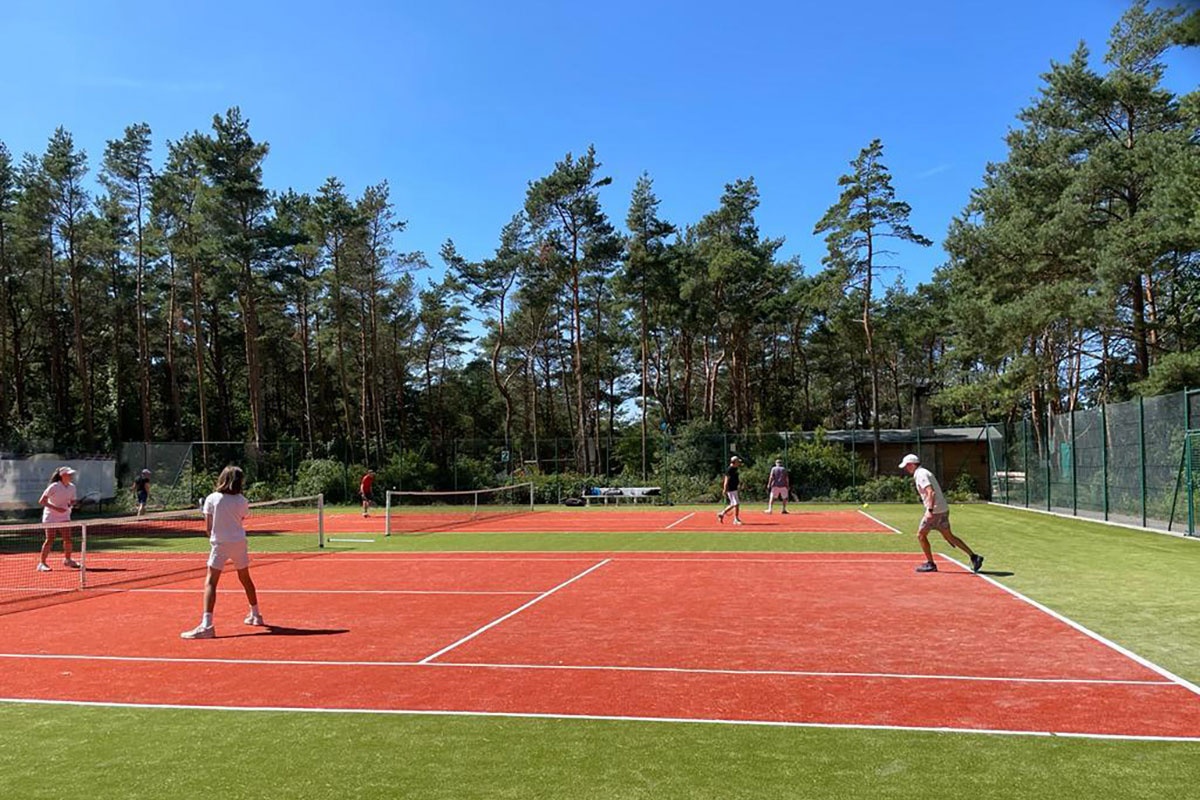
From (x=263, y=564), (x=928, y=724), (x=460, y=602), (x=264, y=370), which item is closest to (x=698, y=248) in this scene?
(x=264, y=370)

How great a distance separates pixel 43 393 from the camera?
5522 centimetres

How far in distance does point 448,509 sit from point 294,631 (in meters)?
25.9

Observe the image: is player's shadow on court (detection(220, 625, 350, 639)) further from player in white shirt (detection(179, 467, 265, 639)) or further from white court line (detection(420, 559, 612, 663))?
white court line (detection(420, 559, 612, 663))

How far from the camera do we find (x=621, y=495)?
37281 millimetres

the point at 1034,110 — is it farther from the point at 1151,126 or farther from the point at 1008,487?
the point at 1008,487

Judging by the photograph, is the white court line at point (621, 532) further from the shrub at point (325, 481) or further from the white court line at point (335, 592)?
the shrub at point (325, 481)

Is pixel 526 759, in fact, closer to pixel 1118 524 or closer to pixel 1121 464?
pixel 1118 524

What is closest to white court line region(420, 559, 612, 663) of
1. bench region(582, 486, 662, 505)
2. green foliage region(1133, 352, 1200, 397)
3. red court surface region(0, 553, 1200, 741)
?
red court surface region(0, 553, 1200, 741)

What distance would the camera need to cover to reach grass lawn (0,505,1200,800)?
14.6 ft

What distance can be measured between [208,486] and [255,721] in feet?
118

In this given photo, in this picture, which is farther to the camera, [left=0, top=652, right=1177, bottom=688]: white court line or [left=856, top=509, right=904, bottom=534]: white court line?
[left=856, top=509, right=904, bottom=534]: white court line

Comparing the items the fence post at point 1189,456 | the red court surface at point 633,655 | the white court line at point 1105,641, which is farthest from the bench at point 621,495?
the white court line at point 1105,641

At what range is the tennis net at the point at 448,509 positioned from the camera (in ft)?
81.8

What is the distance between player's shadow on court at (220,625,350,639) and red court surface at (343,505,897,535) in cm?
1300
